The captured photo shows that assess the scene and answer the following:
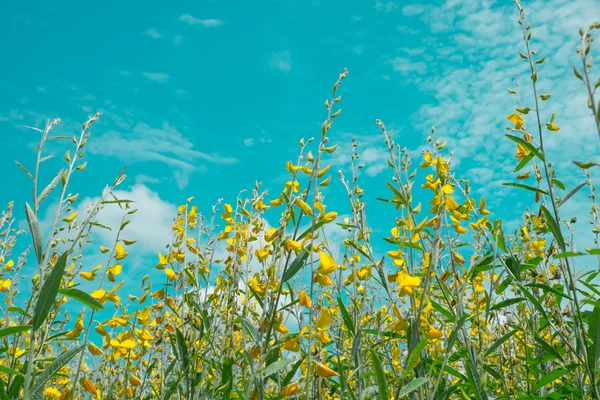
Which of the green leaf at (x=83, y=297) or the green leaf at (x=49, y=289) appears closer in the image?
the green leaf at (x=49, y=289)

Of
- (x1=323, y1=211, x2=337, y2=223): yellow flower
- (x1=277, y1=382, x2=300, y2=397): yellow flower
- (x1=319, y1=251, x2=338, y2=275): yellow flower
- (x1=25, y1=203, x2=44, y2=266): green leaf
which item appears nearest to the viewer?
(x1=25, y1=203, x2=44, y2=266): green leaf

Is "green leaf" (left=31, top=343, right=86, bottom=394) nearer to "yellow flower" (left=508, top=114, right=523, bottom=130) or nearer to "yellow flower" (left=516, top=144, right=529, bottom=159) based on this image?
"yellow flower" (left=516, top=144, right=529, bottom=159)

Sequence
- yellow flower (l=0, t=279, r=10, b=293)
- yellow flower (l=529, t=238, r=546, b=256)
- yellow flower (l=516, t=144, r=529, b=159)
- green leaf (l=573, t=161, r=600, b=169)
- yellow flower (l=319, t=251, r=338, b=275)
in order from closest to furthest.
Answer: green leaf (l=573, t=161, r=600, b=169)
yellow flower (l=319, t=251, r=338, b=275)
yellow flower (l=516, t=144, r=529, b=159)
yellow flower (l=0, t=279, r=10, b=293)
yellow flower (l=529, t=238, r=546, b=256)

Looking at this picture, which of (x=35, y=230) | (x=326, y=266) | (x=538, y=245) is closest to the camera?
(x=35, y=230)

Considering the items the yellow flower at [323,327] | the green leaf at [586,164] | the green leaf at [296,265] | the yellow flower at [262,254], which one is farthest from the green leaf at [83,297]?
the green leaf at [586,164]

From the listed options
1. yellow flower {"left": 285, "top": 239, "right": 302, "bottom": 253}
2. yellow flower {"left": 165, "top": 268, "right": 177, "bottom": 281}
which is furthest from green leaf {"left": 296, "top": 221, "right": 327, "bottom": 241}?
yellow flower {"left": 165, "top": 268, "right": 177, "bottom": 281}

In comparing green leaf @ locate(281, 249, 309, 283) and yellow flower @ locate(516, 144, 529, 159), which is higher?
yellow flower @ locate(516, 144, 529, 159)

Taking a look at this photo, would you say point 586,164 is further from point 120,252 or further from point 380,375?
point 120,252

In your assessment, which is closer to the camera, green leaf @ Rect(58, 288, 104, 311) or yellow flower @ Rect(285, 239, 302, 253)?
green leaf @ Rect(58, 288, 104, 311)

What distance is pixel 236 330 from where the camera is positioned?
2.84 m

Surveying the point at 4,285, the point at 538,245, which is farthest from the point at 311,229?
the point at 4,285

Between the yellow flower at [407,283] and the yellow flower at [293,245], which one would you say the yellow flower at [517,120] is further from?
the yellow flower at [293,245]

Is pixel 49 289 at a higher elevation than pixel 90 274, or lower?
lower

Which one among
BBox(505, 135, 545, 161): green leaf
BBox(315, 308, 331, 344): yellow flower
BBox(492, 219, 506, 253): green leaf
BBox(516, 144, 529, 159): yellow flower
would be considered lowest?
BBox(315, 308, 331, 344): yellow flower
